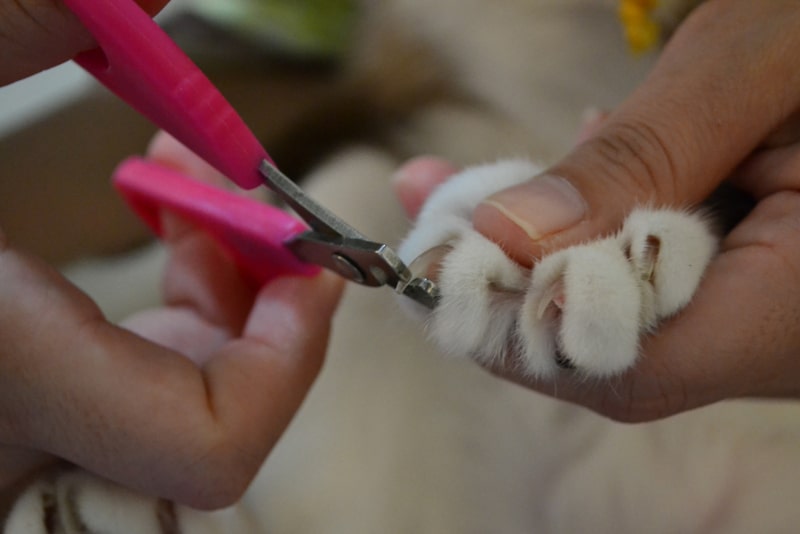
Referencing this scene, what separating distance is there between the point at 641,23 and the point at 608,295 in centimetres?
48

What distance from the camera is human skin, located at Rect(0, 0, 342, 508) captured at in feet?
1.73

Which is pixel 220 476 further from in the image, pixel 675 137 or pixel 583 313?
pixel 675 137

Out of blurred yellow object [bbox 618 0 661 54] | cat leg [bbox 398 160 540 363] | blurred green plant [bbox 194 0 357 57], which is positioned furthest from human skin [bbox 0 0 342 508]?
blurred green plant [bbox 194 0 357 57]

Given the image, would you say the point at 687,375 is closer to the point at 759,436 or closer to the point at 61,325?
the point at 759,436

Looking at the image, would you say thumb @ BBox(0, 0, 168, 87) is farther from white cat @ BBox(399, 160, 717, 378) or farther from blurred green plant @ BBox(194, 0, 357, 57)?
blurred green plant @ BBox(194, 0, 357, 57)

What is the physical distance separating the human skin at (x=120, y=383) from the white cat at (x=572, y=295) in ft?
0.62

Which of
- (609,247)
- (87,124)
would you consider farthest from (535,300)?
(87,124)

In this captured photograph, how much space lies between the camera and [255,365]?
2.05 ft

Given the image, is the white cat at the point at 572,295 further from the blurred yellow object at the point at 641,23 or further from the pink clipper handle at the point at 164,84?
the blurred yellow object at the point at 641,23

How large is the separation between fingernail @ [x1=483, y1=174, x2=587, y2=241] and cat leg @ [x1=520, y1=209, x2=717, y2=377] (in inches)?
1.3

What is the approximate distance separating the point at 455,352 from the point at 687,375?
0.56 feet

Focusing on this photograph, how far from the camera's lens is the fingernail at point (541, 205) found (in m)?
0.49

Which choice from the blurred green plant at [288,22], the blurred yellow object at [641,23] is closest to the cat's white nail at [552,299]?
the blurred yellow object at [641,23]

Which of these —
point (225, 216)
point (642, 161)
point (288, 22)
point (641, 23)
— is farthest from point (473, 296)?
point (288, 22)
